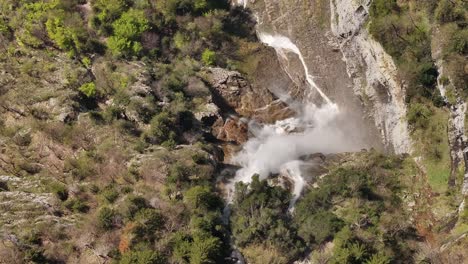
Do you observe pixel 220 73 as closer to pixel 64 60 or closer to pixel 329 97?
pixel 329 97

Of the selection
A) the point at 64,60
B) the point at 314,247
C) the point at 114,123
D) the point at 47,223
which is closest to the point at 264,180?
the point at 314,247

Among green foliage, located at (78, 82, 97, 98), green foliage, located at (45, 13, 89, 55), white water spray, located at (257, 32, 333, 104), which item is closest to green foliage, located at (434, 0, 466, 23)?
white water spray, located at (257, 32, 333, 104)

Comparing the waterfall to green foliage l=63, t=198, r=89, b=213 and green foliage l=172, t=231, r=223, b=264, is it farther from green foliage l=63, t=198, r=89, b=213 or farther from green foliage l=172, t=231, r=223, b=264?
green foliage l=63, t=198, r=89, b=213

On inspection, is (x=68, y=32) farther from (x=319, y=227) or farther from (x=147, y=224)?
(x=319, y=227)

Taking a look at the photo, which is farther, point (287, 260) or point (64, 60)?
point (64, 60)

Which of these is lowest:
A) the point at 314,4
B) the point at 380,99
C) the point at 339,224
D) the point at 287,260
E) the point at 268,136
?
the point at 287,260

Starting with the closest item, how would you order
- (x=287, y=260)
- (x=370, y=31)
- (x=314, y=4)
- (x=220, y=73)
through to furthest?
(x=287, y=260) < (x=370, y=31) < (x=220, y=73) < (x=314, y=4)

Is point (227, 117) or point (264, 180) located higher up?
point (227, 117)
